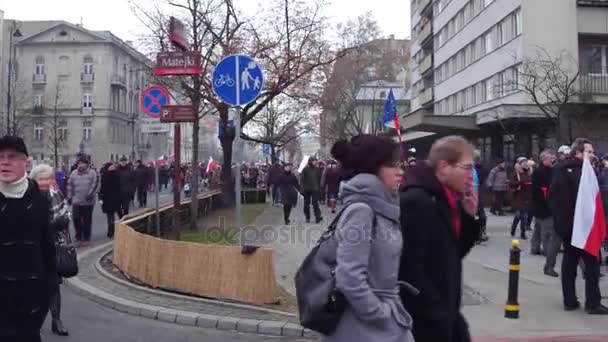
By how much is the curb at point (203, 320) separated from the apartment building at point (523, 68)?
21338 mm

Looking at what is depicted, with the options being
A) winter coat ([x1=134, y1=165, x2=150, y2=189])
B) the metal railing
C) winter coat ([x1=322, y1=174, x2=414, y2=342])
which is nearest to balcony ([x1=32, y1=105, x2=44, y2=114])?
winter coat ([x1=134, y1=165, x2=150, y2=189])

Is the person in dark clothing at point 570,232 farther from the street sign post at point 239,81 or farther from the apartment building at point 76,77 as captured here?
the apartment building at point 76,77

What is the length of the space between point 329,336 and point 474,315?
16.6 ft

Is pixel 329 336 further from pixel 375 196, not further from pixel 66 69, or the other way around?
pixel 66 69

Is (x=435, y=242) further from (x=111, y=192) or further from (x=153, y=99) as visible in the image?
(x=111, y=192)

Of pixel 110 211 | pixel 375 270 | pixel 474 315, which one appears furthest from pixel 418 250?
pixel 110 211

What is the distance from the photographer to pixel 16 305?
3590 mm

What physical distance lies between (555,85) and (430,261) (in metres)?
25.5

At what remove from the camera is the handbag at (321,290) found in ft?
10.0

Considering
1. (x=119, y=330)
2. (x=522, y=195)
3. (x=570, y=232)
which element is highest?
(x=522, y=195)

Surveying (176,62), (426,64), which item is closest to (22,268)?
(176,62)

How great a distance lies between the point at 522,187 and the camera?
15.7 meters

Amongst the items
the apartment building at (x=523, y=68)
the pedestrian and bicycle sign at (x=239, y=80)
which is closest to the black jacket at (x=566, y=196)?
the pedestrian and bicycle sign at (x=239, y=80)

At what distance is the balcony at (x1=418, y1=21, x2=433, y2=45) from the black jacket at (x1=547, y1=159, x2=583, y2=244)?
48.3 meters
